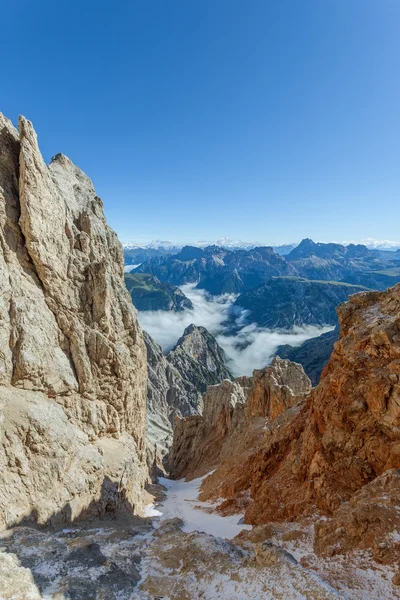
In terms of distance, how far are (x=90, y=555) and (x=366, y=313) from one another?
29.6 m

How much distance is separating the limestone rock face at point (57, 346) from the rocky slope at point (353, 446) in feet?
61.9

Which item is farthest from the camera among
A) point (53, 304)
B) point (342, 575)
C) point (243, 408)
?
point (243, 408)

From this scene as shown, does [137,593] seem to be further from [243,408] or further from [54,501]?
[243,408]

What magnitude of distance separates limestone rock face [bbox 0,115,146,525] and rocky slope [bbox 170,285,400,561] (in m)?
18.9

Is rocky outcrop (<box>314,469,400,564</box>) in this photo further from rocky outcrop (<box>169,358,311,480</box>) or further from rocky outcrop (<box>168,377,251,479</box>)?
rocky outcrop (<box>168,377,251,479</box>)

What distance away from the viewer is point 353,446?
2506 cm

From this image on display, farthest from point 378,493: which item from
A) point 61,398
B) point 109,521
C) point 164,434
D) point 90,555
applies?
point 164,434

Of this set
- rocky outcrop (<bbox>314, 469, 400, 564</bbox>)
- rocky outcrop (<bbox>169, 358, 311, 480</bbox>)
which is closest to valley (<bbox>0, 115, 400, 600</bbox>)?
rocky outcrop (<bbox>314, 469, 400, 564</bbox>)

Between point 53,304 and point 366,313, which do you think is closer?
point 366,313

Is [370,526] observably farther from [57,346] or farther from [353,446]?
[57,346]

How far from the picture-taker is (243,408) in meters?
81.4

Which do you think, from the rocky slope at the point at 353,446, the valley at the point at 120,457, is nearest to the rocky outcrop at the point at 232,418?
the valley at the point at 120,457

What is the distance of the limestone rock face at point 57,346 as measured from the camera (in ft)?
85.8

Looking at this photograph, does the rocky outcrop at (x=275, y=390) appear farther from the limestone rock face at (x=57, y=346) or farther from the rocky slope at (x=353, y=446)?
the limestone rock face at (x=57, y=346)
